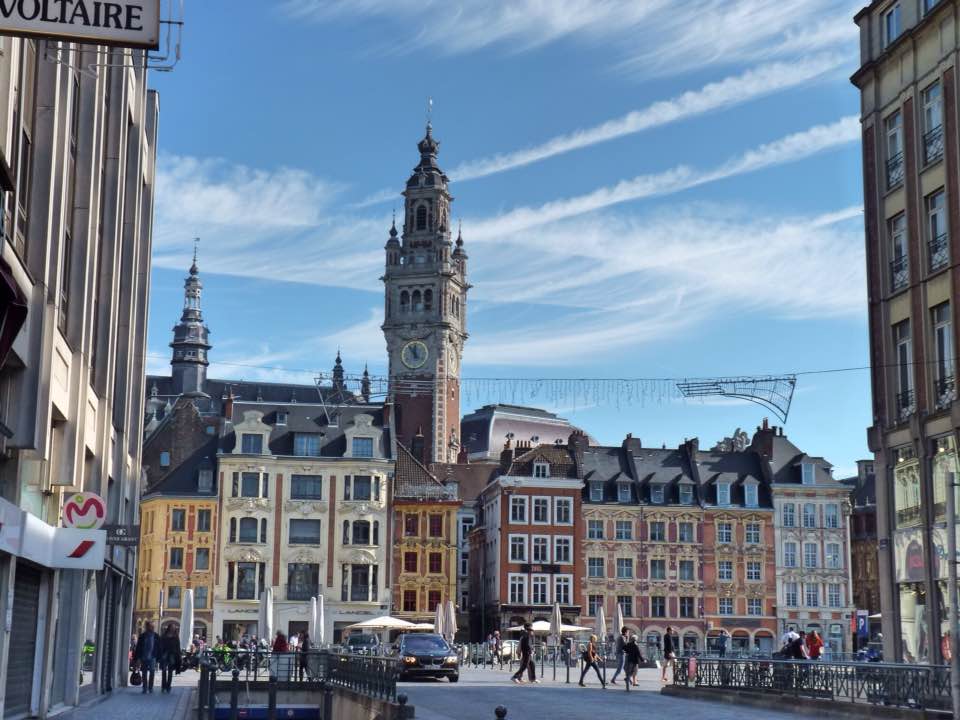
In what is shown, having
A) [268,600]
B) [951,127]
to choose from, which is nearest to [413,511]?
[268,600]

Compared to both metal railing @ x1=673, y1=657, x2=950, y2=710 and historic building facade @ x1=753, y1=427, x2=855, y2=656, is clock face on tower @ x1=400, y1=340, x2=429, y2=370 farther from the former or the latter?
metal railing @ x1=673, y1=657, x2=950, y2=710

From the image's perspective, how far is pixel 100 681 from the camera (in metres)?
31.4

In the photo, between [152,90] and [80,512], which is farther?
[152,90]

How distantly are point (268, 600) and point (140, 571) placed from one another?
28.5 metres

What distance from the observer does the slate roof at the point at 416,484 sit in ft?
253

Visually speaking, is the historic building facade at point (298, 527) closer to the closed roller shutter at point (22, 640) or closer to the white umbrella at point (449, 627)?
the white umbrella at point (449, 627)

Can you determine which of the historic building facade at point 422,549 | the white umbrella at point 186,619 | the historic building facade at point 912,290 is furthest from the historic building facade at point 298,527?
the historic building facade at point 912,290

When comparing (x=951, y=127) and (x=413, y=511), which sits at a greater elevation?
(x=951, y=127)

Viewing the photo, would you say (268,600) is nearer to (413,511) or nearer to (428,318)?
(413,511)

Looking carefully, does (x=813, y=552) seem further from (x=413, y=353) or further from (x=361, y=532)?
(x=413, y=353)

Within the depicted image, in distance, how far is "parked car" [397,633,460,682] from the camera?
40.0m

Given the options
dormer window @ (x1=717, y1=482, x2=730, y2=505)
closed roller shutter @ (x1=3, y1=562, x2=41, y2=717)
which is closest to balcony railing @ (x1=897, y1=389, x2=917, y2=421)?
closed roller shutter @ (x1=3, y1=562, x2=41, y2=717)

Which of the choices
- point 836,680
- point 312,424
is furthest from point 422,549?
point 836,680

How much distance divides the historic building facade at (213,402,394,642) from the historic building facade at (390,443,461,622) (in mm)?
2053
